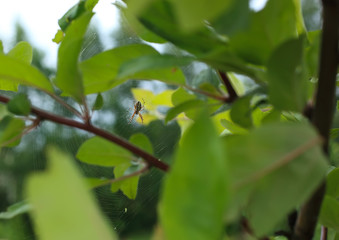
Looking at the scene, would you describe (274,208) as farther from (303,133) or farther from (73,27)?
(73,27)

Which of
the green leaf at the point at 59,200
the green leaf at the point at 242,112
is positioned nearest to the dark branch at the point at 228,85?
the green leaf at the point at 242,112

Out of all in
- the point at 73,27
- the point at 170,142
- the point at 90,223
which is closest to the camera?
the point at 90,223

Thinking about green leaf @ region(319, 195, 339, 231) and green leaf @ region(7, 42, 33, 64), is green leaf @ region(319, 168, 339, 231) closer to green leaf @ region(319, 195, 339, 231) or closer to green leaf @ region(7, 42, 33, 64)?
green leaf @ region(319, 195, 339, 231)

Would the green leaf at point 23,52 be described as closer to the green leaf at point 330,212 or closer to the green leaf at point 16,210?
the green leaf at point 16,210

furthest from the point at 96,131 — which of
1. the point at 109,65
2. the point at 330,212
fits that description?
the point at 330,212

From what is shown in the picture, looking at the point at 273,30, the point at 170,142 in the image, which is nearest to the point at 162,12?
the point at 273,30
